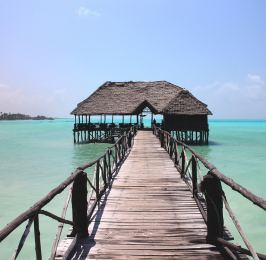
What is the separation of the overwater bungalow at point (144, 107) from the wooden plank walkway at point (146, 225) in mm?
18449

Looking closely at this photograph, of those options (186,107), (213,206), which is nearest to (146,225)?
(213,206)

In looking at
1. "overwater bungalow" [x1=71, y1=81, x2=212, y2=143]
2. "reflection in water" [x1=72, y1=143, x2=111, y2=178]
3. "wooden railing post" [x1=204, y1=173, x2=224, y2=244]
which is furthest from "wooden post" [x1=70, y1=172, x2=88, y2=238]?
"overwater bungalow" [x1=71, y1=81, x2=212, y2=143]

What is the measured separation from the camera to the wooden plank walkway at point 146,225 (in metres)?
2.71

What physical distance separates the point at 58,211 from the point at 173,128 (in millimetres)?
19276

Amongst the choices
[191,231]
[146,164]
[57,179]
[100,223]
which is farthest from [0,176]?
[191,231]

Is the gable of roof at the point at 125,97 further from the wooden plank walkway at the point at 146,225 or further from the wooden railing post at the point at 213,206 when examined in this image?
the wooden railing post at the point at 213,206

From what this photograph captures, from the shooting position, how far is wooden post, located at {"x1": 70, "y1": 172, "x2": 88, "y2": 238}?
296 cm

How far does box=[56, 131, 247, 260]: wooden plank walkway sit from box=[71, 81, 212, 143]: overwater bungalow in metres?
18.4

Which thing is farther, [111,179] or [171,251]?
[111,179]

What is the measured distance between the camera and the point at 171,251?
8.95ft

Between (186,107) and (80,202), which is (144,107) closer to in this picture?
(186,107)

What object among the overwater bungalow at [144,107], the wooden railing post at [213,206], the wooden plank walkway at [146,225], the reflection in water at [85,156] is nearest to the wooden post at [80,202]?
the wooden plank walkway at [146,225]

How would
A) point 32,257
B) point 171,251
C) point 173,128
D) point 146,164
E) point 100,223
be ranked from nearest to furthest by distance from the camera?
A: point 171,251 → point 100,223 → point 32,257 → point 146,164 → point 173,128

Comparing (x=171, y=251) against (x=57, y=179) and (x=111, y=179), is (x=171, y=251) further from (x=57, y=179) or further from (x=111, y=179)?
(x=57, y=179)
